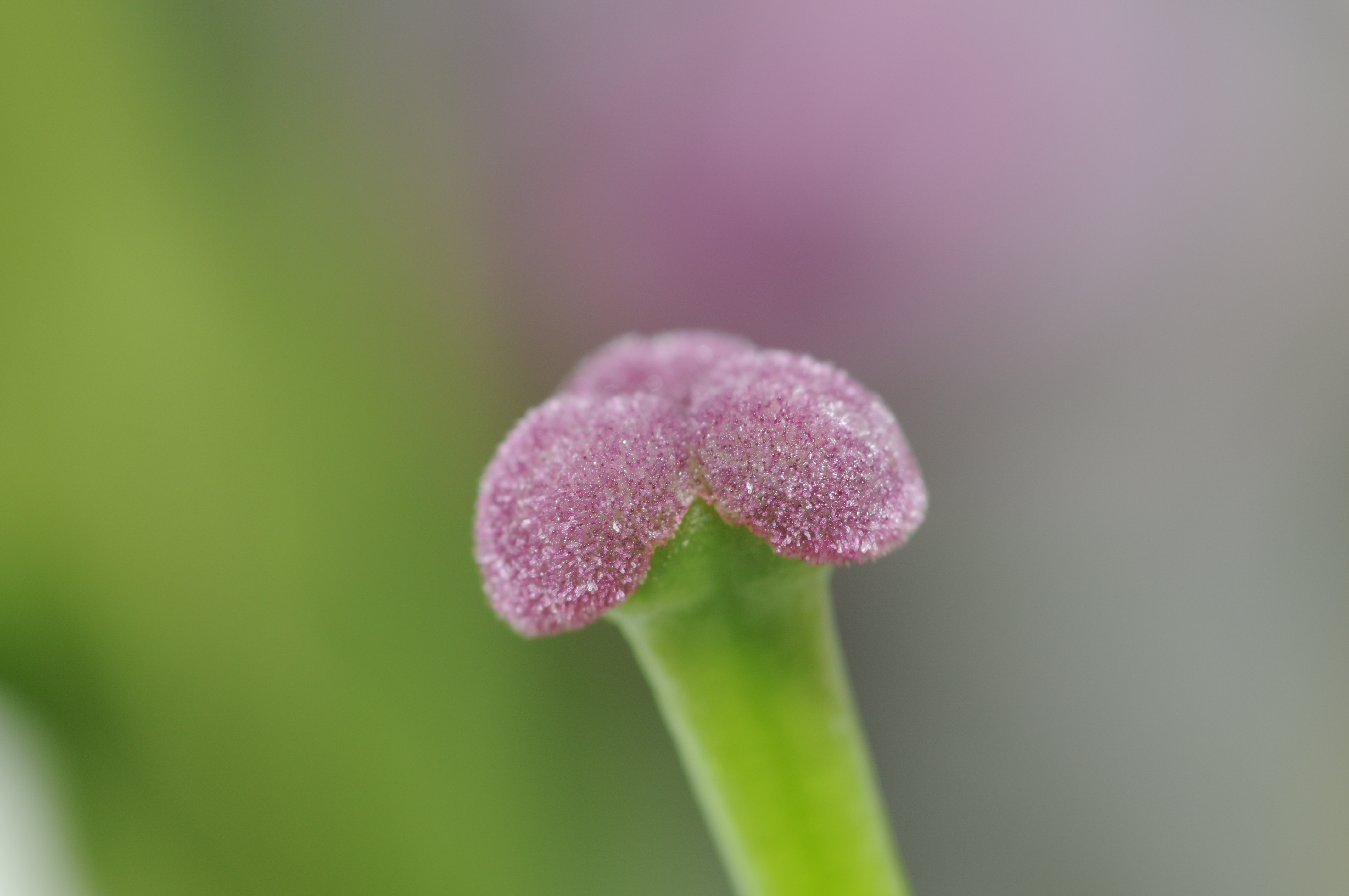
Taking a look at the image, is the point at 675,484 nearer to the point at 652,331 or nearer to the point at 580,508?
the point at 580,508

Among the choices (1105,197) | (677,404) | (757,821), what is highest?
(1105,197)

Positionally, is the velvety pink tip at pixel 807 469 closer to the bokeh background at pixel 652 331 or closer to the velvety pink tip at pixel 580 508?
the velvety pink tip at pixel 580 508

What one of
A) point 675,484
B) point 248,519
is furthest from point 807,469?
point 248,519

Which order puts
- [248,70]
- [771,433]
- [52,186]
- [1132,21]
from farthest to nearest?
[1132,21]
[248,70]
[52,186]
[771,433]

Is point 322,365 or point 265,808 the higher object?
point 322,365

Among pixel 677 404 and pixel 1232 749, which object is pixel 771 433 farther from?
pixel 1232 749

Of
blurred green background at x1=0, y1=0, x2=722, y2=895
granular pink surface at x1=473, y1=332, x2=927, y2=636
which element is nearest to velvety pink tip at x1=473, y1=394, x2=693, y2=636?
granular pink surface at x1=473, y1=332, x2=927, y2=636

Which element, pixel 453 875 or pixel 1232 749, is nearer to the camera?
pixel 453 875

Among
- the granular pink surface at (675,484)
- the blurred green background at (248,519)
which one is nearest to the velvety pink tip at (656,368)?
the granular pink surface at (675,484)

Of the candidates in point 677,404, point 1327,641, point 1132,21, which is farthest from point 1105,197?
point 677,404
